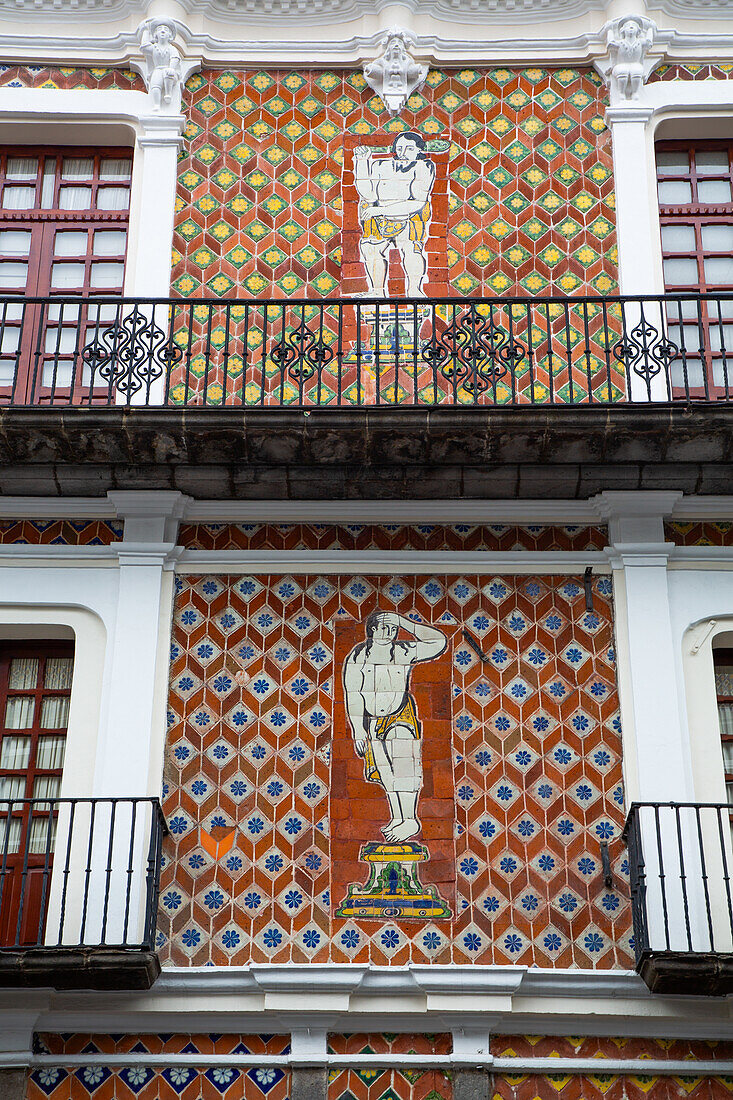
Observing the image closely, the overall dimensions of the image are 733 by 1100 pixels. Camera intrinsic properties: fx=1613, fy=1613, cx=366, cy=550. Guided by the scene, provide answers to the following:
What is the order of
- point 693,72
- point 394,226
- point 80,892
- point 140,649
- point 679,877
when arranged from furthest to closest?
point 693,72 < point 394,226 < point 140,649 < point 80,892 < point 679,877

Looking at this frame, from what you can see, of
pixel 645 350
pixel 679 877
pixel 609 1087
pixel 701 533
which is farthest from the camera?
pixel 645 350

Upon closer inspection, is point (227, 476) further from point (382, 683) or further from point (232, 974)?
point (232, 974)

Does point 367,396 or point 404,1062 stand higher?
point 367,396

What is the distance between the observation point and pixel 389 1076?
1002 centimetres

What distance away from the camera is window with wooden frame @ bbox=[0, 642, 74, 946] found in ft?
35.6

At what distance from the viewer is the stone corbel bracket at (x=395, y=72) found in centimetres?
1361

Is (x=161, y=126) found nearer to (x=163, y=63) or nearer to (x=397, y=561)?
(x=163, y=63)

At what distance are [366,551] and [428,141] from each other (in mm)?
3883

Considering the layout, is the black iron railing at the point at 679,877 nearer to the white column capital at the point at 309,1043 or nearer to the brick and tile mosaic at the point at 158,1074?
the white column capital at the point at 309,1043

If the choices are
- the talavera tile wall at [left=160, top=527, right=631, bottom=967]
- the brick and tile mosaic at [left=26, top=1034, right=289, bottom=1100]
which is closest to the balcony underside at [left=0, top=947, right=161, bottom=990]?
the brick and tile mosaic at [left=26, top=1034, right=289, bottom=1100]

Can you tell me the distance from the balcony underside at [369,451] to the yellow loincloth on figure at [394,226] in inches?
93.9

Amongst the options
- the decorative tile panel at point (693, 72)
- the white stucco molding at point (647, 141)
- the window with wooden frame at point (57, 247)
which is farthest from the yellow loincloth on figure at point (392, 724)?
the decorative tile panel at point (693, 72)

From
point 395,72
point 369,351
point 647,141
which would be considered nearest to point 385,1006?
point 369,351

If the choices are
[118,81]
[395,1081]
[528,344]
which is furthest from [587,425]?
[118,81]
